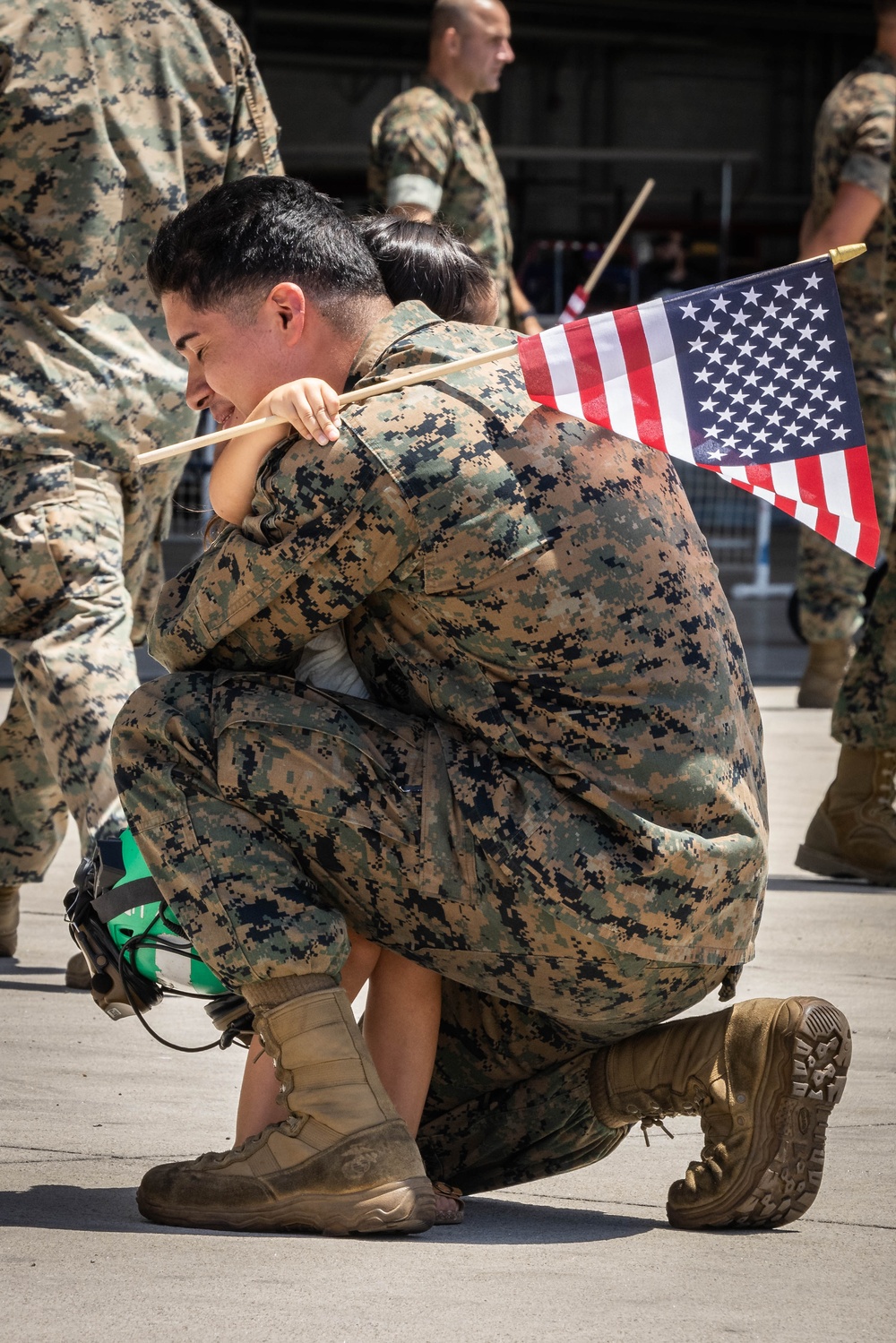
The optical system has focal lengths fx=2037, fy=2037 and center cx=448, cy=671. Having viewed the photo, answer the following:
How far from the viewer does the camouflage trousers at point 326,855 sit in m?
2.43

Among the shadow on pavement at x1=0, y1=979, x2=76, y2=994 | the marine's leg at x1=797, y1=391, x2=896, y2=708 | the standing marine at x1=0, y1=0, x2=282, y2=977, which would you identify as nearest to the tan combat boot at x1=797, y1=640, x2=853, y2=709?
the marine's leg at x1=797, y1=391, x2=896, y2=708

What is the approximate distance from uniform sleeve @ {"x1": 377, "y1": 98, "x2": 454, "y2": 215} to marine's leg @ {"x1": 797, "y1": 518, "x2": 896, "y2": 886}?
276cm

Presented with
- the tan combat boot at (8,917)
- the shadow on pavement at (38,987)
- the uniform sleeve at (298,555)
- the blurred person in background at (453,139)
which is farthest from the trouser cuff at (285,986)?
the blurred person in background at (453,139)

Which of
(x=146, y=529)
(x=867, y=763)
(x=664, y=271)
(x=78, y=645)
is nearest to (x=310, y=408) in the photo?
(x=78, y=645)

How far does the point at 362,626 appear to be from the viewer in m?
2.59

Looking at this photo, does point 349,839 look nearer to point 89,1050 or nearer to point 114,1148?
point 114,1148

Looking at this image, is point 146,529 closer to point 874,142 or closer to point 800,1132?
point 800,1132

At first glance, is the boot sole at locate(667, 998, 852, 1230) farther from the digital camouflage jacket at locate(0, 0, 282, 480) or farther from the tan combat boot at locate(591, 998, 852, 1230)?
the digital camouflage jacket at locate(0, 0, 282, 480)

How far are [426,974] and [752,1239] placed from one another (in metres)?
0.52

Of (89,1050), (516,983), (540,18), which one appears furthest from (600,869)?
(540,18)

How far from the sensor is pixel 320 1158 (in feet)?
7.89

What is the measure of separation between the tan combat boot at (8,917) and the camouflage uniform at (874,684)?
195cm

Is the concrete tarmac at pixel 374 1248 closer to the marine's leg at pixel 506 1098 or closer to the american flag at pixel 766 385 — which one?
the marine's leg at pixel 506 1098

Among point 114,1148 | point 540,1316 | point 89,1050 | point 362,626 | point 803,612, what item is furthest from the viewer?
point 803,612
